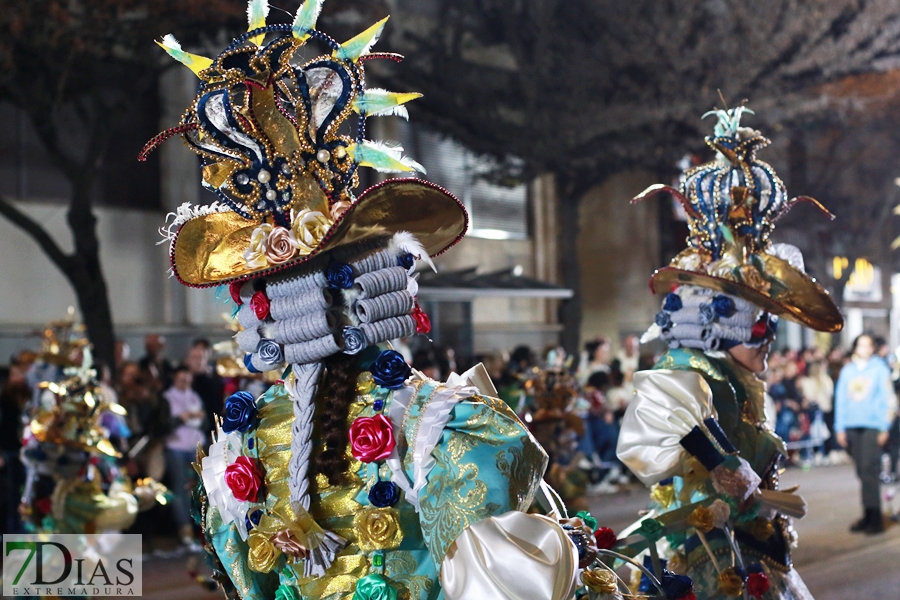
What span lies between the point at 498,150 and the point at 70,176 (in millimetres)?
7394

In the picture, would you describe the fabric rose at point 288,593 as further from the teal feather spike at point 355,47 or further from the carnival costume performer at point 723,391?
the carnival costume performer at point 723,391

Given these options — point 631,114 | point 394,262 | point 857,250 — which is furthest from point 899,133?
point 394,262

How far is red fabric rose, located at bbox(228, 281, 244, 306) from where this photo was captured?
8.07 feet

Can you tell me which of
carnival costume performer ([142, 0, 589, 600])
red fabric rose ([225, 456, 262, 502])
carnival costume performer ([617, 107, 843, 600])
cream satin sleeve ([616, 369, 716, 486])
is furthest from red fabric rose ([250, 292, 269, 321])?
cream satin sleeve ([616, 369, 716, 486])

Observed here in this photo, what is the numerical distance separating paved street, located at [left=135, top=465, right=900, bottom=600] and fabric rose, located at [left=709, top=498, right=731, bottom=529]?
3.78 m

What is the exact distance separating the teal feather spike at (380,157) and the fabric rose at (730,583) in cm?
203

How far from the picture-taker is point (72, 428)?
628cm

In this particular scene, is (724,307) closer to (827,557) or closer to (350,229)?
(350,229)

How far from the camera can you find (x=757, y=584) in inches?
142

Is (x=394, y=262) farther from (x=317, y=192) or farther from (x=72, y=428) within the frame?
(x=72, y=428)

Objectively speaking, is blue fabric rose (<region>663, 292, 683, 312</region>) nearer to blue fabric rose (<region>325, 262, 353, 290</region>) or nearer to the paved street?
blue fabric rose (<region>325, 262, 353, 290</region>)

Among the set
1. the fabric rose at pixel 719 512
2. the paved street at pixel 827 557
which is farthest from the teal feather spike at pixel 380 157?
the paved street at pixel 827 557

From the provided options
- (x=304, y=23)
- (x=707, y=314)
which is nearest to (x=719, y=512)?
(x=707, y=314)

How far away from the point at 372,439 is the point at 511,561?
416 mm
